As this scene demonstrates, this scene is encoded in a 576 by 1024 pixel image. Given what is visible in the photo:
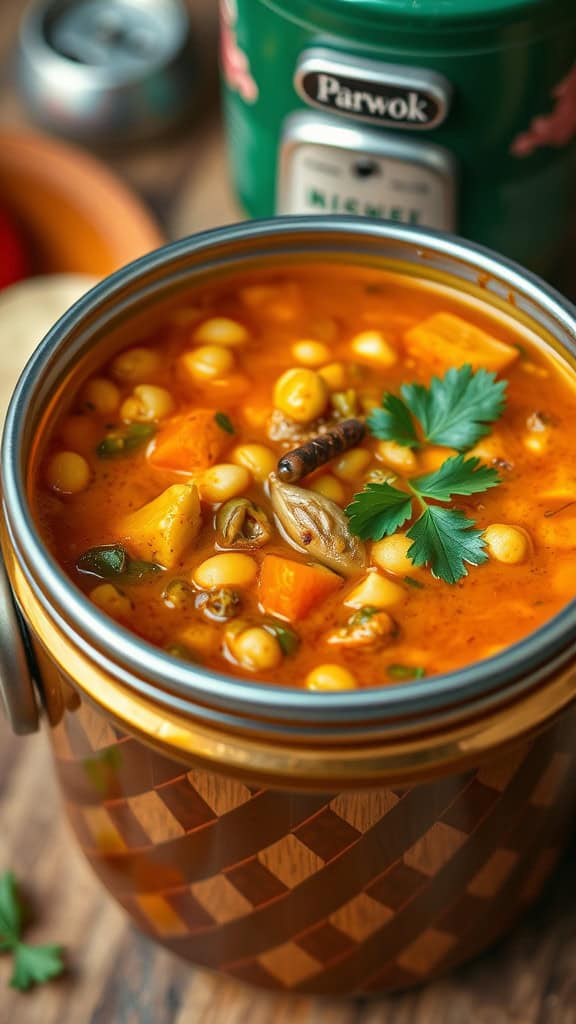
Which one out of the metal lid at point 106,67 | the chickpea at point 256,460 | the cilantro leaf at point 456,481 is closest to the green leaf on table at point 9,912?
the chickpea at point 256,460

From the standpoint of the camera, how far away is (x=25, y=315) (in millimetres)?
2451

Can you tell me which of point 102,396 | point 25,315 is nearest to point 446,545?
point 102,396

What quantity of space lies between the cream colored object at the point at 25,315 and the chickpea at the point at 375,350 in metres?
0.87

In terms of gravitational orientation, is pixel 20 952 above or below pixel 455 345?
below

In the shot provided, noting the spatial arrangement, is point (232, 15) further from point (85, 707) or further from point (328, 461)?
point (85, 707)

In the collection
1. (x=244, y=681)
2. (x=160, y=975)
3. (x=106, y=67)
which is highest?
(x=244, y=681)

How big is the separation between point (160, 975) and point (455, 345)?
954mm

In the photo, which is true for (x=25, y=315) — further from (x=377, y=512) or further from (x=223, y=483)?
(x=377, y=512)

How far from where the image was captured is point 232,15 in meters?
1.99

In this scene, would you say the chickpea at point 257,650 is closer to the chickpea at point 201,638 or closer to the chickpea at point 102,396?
the chickpea at point 201,638

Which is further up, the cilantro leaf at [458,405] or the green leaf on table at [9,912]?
the cilantro leaf at [458,405]

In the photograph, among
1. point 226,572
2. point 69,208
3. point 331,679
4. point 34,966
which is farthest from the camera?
point 69,208

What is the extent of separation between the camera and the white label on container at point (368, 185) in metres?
1.97

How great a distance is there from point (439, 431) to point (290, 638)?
37cm
